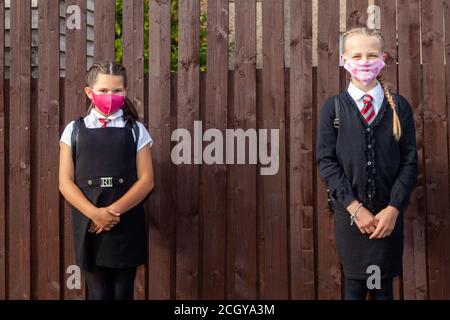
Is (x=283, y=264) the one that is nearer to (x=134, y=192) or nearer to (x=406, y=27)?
(x=134, y=192)

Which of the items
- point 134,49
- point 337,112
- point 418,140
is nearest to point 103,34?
point 134,49

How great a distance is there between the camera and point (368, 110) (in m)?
3.61

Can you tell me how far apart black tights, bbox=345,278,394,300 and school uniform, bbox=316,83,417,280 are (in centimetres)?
5

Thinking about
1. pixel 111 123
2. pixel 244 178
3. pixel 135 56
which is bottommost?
pixel 244 178

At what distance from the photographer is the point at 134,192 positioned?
12.5 feet

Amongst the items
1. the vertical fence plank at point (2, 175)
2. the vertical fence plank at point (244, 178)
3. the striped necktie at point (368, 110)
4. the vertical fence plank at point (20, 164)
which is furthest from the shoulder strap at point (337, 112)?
the vertical fence plank at point (2, 175)

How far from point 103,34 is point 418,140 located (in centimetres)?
244

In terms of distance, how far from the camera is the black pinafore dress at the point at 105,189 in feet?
12.4

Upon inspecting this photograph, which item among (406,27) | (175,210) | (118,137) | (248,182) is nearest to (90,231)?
(118,137)

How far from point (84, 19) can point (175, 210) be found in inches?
62.7

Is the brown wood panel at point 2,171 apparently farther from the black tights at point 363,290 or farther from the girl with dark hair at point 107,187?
the black tights at point 363,290

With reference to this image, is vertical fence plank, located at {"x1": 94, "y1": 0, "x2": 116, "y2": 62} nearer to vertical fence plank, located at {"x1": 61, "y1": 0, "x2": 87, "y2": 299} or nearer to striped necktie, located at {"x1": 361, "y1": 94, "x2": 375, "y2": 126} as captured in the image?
vertical fence plank, located at {"x1": 61, "y1": 0, "x2": 87, "y2": 299}

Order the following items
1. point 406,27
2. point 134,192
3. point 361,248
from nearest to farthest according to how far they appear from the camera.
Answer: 1. point 361,248
2. point 134,192
3. point 406,27

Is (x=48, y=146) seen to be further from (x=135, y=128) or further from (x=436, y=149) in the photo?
(x=436, y=149)
